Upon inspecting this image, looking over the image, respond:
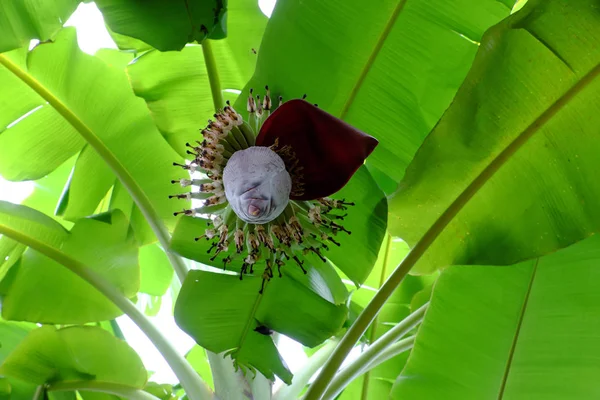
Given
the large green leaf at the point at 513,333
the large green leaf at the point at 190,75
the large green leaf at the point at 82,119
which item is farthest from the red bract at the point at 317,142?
the large green leaf at the point at 82,119

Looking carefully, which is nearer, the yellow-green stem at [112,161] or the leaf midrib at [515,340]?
the leaf midrib at [515,340]

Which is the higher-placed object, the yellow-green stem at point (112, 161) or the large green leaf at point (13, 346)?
the yellow-green stem at point (112, 161)

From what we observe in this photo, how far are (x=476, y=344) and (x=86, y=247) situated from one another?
2.70 feet

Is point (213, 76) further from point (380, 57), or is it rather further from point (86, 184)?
point (86, 184)

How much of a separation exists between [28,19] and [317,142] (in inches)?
21.4

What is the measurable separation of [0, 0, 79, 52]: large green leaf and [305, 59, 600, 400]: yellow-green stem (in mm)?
703

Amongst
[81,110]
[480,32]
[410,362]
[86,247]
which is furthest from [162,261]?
[480,32]

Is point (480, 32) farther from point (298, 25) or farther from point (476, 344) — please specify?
point (476, 344)

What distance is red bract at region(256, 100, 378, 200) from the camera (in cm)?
72

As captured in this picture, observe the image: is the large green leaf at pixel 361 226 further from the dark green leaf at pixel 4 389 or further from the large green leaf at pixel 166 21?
the dark green leaf at pixel 4 389

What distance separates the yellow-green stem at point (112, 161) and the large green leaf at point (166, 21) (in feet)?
1.06

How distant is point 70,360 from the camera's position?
1219 mm

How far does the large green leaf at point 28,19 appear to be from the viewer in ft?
2.93

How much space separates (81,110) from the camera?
117 cm
